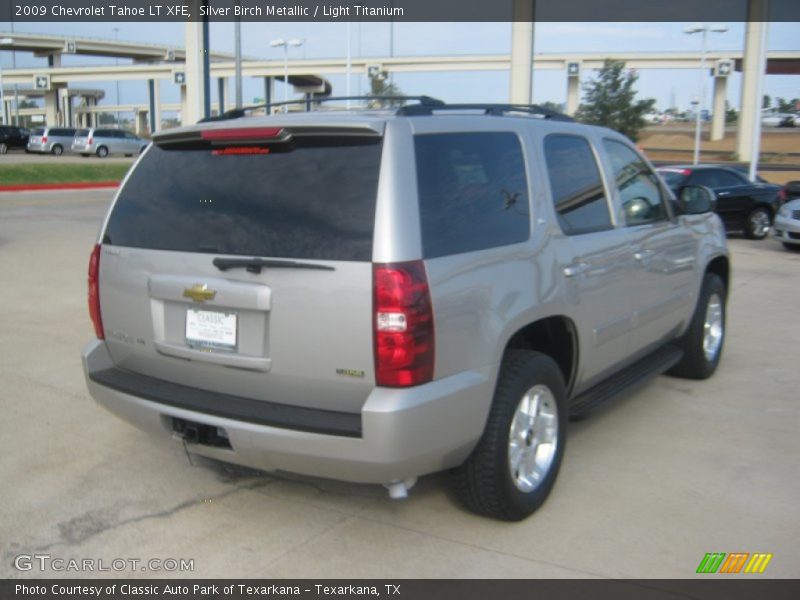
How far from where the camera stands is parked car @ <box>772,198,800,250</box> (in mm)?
14867

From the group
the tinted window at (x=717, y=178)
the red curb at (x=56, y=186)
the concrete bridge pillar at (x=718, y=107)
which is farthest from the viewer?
the concrete bridge pillar at (x=718, y=107)

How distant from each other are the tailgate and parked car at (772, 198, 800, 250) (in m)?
13.7

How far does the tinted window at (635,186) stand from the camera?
5.02 m

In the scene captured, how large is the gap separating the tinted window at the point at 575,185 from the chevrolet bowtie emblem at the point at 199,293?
1852 mm

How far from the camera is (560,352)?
4359 millimetres

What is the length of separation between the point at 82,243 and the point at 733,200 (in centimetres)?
1273

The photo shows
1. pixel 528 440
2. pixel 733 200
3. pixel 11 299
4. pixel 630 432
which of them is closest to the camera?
pixel 528 440

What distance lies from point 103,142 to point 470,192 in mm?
46800

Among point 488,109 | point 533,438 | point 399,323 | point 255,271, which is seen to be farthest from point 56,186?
point 399,323

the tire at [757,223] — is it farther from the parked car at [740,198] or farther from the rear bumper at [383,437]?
the rear bumper at [383,437]

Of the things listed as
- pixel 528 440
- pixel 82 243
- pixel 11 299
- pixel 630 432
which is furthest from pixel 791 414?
pixel 82 243

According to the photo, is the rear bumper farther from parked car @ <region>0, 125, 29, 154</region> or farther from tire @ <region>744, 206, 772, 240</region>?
parked car @ <region>0, 125, 29, 154</region>

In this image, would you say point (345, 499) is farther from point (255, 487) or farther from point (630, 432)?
point (630, 432)

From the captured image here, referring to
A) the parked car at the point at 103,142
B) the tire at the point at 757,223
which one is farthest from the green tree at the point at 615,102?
the parked car at the point at 103,142
